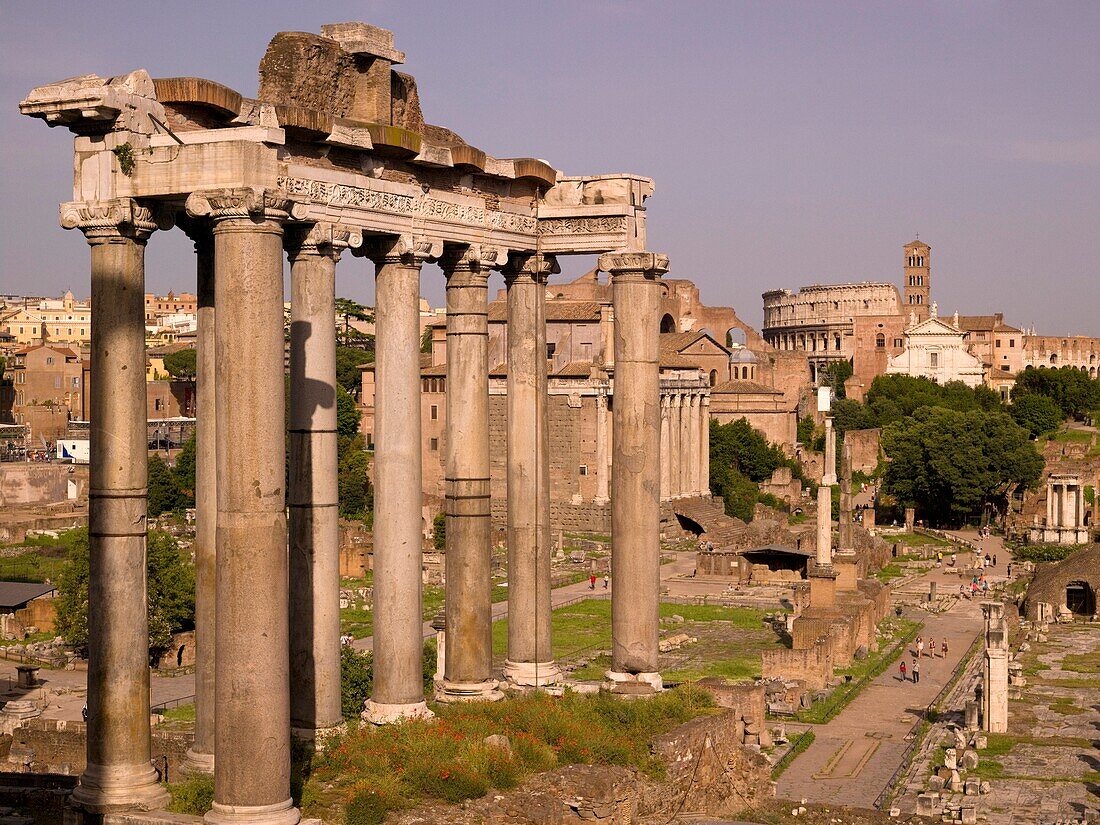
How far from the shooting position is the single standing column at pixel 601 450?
73625mm

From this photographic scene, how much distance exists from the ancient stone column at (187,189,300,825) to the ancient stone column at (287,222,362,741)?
2.32 metres

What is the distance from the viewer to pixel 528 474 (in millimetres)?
16906

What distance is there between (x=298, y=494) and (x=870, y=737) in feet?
69.2

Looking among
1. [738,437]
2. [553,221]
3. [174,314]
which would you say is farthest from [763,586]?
[174,314]

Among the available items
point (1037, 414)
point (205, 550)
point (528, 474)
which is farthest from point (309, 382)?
point (1037, 414)

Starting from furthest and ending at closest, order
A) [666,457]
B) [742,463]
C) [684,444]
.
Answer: [742,463] < [684,444] < [666,457]

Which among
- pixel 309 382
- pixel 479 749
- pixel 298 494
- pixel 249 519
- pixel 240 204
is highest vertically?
pixel 240 204

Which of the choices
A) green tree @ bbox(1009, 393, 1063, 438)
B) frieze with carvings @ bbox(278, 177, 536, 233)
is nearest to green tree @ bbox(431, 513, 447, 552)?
frieze with carvings @ bbox(278, 177, 536, 233)

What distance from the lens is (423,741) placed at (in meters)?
13.6

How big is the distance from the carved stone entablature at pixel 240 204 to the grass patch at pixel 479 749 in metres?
4.52

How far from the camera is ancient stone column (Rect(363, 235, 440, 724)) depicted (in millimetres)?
14617

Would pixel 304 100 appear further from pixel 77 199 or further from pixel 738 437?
pixel 738 437

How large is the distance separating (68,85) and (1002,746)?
24154 mm

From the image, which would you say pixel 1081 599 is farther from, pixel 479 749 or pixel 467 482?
pixel 479 749
